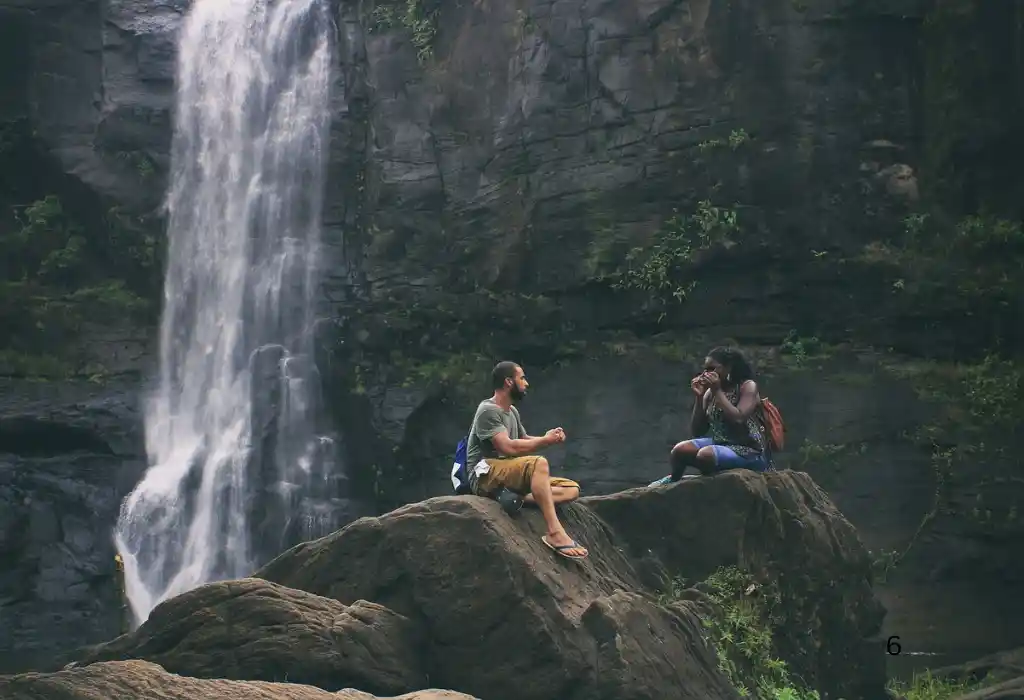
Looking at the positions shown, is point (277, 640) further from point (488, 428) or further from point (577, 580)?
point (577, 580)

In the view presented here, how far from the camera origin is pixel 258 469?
18.2 m

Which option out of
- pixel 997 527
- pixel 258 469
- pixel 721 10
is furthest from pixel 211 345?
pixel 997 527

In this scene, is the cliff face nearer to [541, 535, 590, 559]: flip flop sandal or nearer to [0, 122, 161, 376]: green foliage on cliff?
[0, 122, 161, 376]: green foliage on cliff

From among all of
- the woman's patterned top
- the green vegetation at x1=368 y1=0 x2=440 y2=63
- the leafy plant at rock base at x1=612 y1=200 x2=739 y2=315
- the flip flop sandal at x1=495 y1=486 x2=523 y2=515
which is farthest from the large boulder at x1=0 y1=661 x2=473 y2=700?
the green vegetation at x1=368 y1=0 x2=440 y2=63

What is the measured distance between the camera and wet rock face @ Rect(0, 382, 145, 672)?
58.2ft

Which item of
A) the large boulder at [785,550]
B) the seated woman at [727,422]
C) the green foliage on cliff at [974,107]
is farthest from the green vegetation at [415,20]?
the large boulder at [785,550]

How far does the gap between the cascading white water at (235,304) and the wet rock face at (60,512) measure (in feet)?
1.32

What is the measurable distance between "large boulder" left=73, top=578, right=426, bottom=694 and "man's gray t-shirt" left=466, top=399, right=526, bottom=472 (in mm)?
1162

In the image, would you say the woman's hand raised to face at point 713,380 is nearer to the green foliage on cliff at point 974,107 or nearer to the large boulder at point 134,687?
the large boulder at point 134,687

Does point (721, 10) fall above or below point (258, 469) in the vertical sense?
above

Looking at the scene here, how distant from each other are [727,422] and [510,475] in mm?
2420

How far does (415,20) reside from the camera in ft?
61.5

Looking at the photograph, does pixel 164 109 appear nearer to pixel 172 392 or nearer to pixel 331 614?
A: pixel 172 392

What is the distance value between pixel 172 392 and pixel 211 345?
3.01 feet
